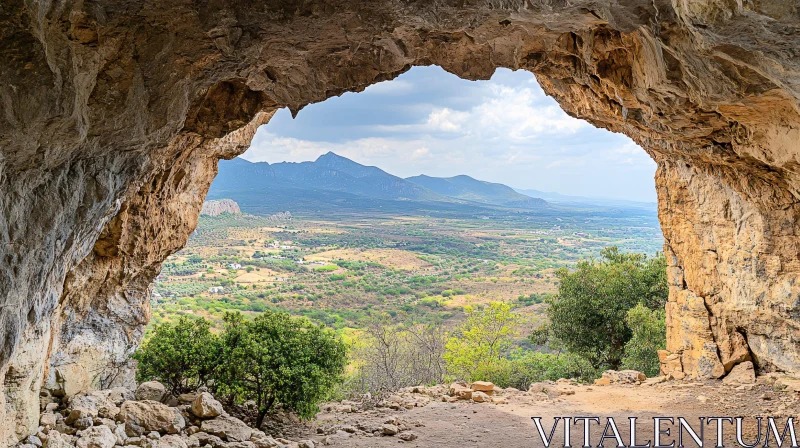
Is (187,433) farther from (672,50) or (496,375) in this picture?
(496,375)

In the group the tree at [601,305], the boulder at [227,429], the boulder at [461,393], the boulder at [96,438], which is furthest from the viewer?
the tree at [601,305]

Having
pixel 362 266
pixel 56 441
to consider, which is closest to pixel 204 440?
pixel 56 441

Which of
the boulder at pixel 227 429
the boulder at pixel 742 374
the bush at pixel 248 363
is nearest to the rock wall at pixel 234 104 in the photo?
the boulder at pixel 742 374

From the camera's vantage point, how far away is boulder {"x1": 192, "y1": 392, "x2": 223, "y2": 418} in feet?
30.4

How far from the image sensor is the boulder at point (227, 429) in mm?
8789

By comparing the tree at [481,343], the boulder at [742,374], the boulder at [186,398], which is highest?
the boulder at [742,374]

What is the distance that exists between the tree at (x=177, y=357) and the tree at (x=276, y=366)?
355 mm

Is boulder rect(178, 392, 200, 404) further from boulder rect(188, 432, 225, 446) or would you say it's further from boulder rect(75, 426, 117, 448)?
boulder rect(75, 426, 117, 448)

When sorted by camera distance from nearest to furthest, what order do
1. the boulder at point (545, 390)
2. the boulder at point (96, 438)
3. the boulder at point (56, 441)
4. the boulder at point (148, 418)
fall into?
the boulder at point (56, 441)
the boulder at point (96, 438)
the boulder at point (148, 418)
the boulder at point (545, 390)

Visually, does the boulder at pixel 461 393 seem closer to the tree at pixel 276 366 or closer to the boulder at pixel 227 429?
the tree at pixel 276 366

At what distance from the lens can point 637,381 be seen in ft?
47.5

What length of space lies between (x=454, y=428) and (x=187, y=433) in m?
5.57

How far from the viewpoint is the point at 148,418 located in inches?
339

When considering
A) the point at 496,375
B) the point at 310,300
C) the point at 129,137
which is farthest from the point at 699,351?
the point at 310,300
